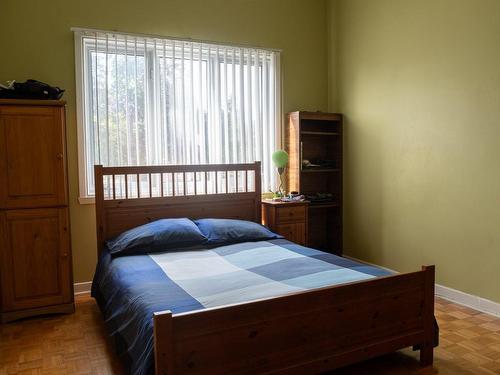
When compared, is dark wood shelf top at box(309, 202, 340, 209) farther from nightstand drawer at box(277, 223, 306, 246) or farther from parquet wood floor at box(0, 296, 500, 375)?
parquet wood floor at box(0, 296, 500, 375)

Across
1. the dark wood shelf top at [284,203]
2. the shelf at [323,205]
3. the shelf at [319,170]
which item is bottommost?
the shelf at [323,205]

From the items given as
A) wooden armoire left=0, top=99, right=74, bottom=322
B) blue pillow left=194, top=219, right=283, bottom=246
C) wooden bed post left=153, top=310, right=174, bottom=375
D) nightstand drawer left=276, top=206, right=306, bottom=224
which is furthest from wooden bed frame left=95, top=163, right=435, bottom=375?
wooden armoire left=0, top=99, right=74, bottom=322

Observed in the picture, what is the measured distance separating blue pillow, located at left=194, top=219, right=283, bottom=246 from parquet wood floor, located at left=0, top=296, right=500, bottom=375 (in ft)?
3.39

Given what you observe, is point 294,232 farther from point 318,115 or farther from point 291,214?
point 318,115

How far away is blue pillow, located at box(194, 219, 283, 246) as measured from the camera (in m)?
3.48

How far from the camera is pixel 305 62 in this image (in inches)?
185

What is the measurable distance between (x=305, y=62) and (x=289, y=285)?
120 inches

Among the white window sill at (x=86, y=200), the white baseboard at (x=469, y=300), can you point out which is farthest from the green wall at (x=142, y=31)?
the white baseboard at (x=469, y=300)

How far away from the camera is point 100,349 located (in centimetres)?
271

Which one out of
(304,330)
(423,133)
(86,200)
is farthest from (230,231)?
(423,133)

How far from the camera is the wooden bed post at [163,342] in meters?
1.71

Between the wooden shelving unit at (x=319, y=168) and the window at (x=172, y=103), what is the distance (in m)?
0.22

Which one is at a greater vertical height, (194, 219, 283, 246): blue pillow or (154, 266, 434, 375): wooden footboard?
(194, 219, 283, 246): blue pillow

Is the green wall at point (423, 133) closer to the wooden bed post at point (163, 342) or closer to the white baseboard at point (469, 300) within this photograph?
the white baseboard at point (469, 300)
